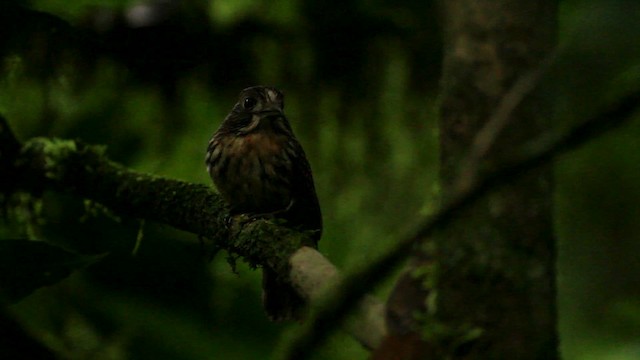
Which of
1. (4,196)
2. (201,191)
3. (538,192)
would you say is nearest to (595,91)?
(538,192)

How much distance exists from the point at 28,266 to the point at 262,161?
75 cm

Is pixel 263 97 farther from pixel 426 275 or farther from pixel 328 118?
pixel 426 275

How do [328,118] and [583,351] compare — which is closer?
[583,351]

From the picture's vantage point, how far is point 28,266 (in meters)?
1.14

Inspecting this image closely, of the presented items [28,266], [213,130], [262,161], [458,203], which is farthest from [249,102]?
[458,203]

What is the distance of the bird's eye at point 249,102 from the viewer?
1729 millimetres

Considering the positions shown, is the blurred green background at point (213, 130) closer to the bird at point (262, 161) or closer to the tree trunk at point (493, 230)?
the bird at point (262, 161)

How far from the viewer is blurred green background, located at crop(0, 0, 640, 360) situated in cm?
144

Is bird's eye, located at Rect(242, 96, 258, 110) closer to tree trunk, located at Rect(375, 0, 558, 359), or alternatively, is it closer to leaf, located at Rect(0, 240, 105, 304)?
leaf, located at Rect(0, 240, 105, 304)

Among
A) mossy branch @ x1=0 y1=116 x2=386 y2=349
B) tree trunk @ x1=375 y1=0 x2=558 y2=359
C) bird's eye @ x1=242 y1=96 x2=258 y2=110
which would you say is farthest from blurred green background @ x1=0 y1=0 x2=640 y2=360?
tree trunk @ x1=375 y1=0 x2=558 y2=359

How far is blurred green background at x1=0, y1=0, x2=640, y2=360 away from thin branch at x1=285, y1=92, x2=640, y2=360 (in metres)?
0.94

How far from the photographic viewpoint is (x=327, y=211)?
1.78 metres

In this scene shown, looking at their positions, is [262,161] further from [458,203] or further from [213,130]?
[458,203]

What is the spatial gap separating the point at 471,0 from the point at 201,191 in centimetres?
92
